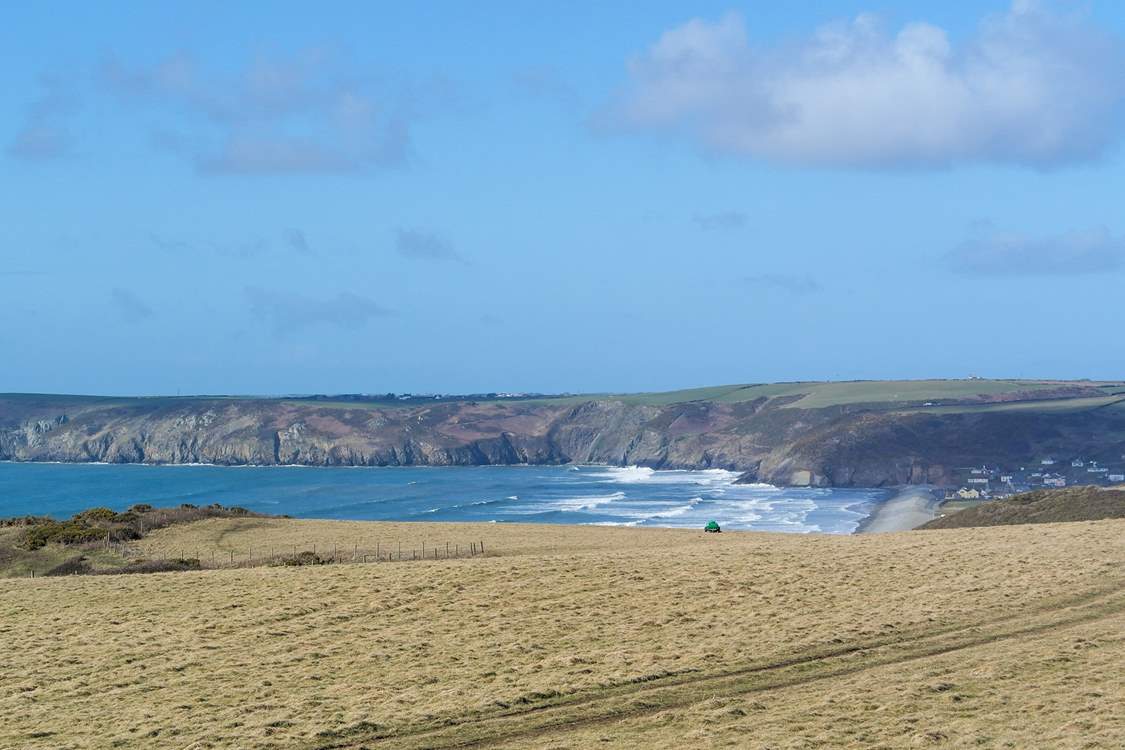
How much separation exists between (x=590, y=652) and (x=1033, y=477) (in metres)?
125

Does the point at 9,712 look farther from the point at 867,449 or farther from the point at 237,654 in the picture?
the point at 867,449

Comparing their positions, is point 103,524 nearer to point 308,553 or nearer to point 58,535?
point 58,535

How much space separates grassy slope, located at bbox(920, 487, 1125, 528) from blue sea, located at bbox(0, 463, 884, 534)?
21493mm

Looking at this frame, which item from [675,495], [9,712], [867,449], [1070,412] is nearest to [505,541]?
[9,712]

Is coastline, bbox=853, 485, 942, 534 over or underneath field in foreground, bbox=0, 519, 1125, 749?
underneath

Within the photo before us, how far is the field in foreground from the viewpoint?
69.4 feet

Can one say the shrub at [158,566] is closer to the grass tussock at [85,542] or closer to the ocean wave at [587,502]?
the grass tussock at [85,542]

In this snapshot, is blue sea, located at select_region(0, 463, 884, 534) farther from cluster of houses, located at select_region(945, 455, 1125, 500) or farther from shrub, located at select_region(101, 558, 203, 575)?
shrub, located at select_region(101, 558, 203, 575)

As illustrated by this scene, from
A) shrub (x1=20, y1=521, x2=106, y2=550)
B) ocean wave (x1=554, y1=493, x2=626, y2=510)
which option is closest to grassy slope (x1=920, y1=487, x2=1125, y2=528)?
shrub (x1=20, y1=521, x2=106, y2=550)

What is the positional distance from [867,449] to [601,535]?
110 metres

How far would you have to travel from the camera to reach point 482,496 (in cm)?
14550

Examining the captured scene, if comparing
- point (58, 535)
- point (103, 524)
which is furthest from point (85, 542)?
point (103, 524)

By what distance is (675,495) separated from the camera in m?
140

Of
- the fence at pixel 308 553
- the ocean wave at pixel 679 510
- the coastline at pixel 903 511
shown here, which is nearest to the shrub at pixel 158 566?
the fence at pixel 308 553
